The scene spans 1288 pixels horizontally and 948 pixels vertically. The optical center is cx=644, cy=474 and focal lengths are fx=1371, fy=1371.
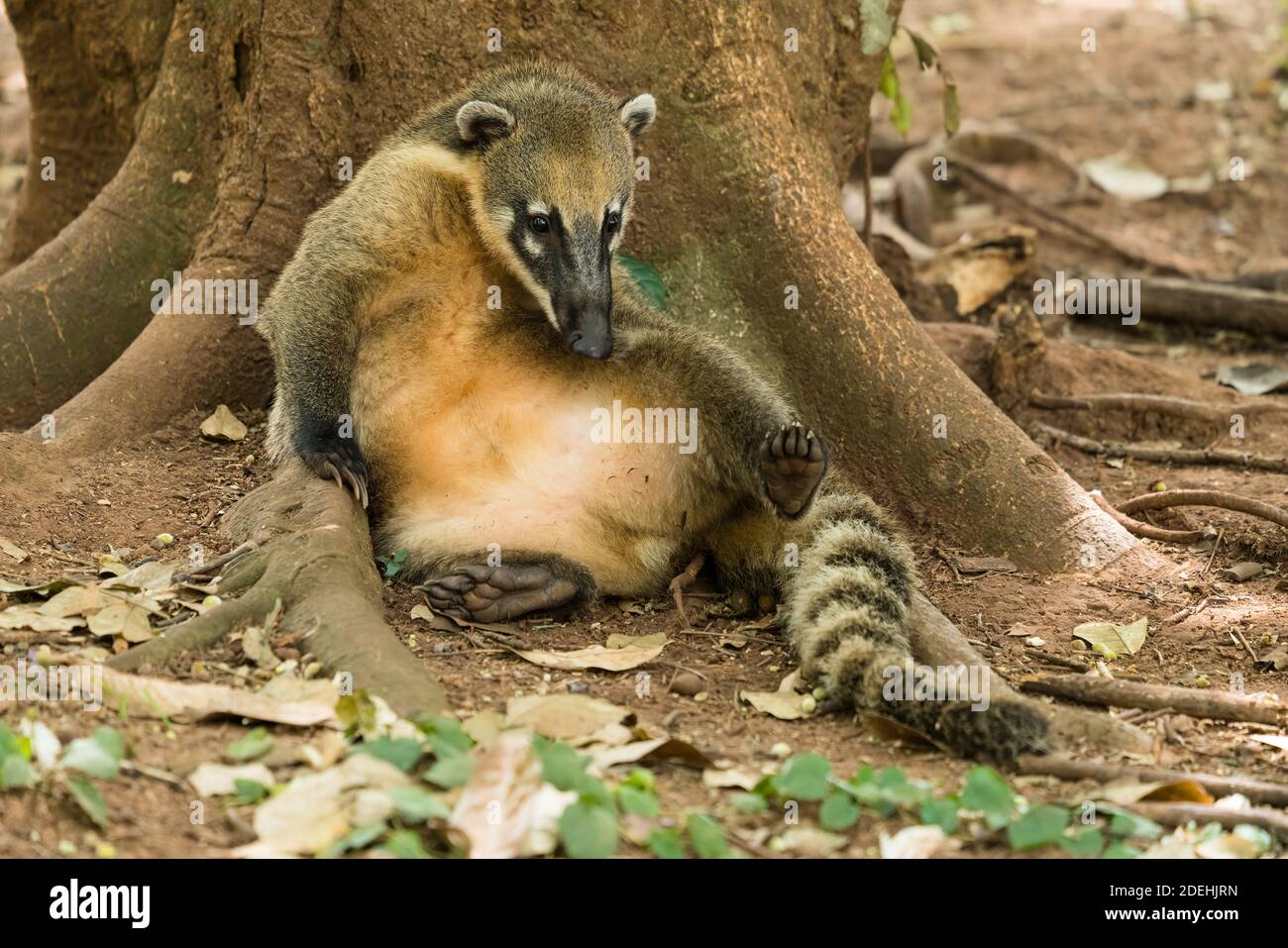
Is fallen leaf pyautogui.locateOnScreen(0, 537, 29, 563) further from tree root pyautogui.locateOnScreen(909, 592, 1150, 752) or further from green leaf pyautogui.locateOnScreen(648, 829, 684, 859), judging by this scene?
tree root pyautogui.locateOnScreen(909, 592, 1150, 752)

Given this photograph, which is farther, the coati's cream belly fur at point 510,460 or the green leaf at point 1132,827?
the coati's cream belly fur at point 510,460

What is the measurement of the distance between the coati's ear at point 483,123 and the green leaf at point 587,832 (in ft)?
8.95

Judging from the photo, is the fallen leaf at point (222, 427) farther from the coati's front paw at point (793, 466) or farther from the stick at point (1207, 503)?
the stick at point (1207, 503)

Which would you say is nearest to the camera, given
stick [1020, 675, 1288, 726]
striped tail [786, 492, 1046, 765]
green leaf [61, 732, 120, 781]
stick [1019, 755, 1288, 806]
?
green leaf [61, 732, 120, 781]

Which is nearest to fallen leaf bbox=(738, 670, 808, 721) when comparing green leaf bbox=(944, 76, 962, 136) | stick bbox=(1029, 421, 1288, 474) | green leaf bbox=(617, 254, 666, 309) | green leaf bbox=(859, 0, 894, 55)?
green leaf bbox=(617, 254, 666, 309)

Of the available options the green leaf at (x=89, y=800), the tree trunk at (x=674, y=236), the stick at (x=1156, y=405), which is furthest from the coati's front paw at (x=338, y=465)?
the stick at (x=1156, y=405)

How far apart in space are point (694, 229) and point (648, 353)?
2.50 ft

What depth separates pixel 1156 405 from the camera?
21.2 feet

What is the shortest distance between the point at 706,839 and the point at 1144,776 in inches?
48.0

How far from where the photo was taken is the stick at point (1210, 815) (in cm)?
317

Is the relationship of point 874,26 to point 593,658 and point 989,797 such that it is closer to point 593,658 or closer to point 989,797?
point 593,658

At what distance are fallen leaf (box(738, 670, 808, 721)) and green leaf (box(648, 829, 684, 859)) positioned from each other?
1.06 metres

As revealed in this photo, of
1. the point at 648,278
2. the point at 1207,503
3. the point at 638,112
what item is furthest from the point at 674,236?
the point at 1207,503

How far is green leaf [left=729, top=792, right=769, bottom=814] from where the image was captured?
3145 millimetres
